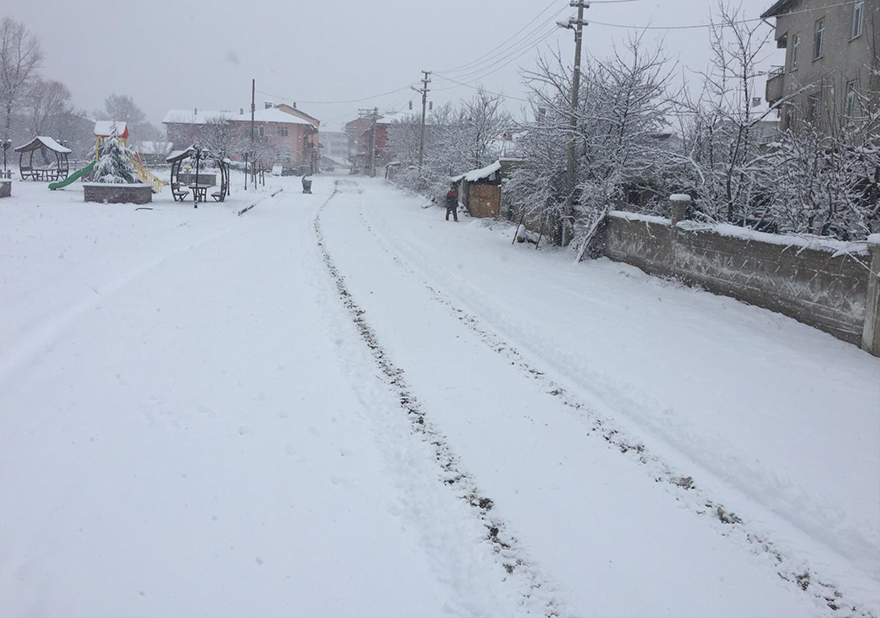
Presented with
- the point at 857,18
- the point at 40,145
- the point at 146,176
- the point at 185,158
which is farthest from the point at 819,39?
the point at 40,145

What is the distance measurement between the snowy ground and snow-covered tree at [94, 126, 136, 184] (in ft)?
66.2

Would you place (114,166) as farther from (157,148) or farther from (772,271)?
(157,148)

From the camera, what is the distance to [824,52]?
22.7 metres

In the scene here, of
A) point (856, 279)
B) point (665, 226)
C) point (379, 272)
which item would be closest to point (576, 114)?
point (665, 226)

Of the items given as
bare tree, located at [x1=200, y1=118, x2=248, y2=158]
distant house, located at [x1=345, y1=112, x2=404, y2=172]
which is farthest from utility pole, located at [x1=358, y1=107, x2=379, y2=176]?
bare tree, located at [x1=200, y1=118, x2=248, y2=158]

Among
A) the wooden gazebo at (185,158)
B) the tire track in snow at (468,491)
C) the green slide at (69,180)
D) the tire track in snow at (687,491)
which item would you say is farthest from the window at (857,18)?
the green slide at (69,180)

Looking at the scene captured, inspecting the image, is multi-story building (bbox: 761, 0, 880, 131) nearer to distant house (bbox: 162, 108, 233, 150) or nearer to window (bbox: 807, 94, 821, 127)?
window (bbox: 807, 94, 821, 127)

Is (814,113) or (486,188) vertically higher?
(814,113)

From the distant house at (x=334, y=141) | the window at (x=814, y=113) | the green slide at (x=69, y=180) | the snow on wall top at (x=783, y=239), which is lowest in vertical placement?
the snow on wall top at (x=783, y=239)

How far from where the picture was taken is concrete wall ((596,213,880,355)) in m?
8.87

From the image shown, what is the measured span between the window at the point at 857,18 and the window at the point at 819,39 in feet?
7.47

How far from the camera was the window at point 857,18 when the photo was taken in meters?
20.2

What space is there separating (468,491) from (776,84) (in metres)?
31.0

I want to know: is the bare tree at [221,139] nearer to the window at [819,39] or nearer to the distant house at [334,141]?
the window at [819,39]
